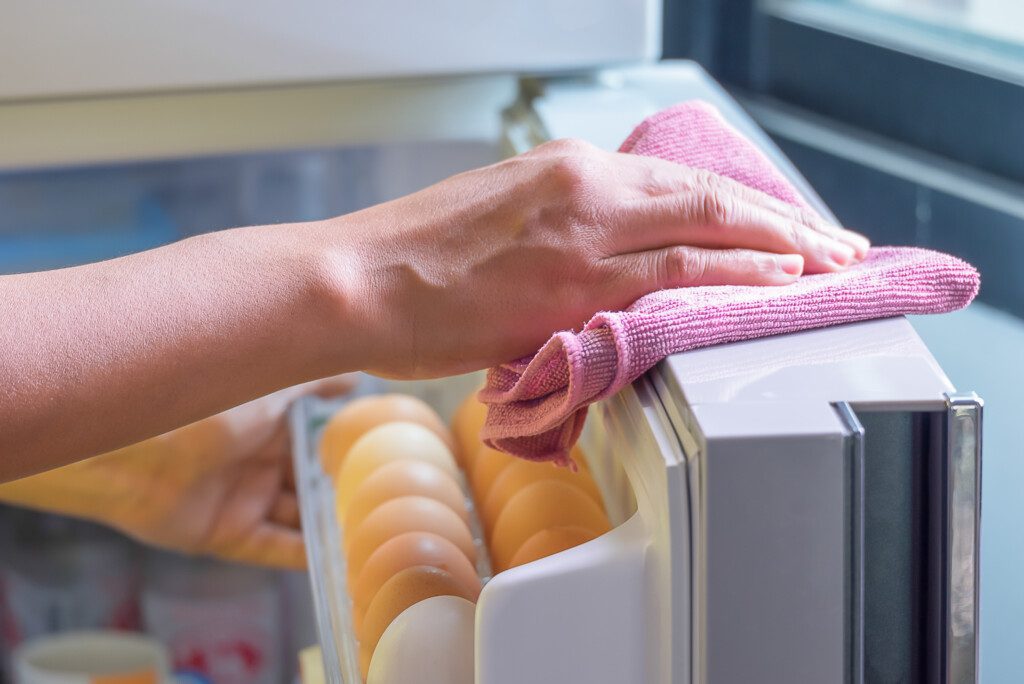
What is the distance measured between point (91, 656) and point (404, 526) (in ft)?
1.81

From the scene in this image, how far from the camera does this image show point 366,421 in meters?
0.85

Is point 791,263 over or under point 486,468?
over

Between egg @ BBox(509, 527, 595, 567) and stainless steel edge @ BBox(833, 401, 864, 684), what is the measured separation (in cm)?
18

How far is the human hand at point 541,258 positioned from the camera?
1.91ft

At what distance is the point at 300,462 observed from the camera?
887 mm

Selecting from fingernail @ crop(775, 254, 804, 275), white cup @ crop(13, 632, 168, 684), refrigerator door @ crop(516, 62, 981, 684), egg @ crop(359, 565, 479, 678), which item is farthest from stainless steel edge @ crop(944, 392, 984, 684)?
white cup @ crop(13, 632, 168, 684)

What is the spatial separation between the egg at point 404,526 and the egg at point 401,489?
0.05ft

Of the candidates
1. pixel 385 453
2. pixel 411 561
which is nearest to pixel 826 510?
pixel 411 561

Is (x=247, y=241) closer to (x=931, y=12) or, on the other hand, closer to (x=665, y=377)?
(x=665, y=377)

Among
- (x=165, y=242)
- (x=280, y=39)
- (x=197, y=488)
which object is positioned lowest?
(x=197, y=488)

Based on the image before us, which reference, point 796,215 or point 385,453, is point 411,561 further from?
point 796,215

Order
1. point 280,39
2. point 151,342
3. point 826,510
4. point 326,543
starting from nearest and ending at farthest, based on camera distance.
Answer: point 826,510 → point 151,342 → point 326,543 → point 280,39

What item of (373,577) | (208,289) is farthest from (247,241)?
(373,577)

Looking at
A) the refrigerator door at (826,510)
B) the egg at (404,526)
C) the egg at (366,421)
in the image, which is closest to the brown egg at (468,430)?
the egg at (366,421)
